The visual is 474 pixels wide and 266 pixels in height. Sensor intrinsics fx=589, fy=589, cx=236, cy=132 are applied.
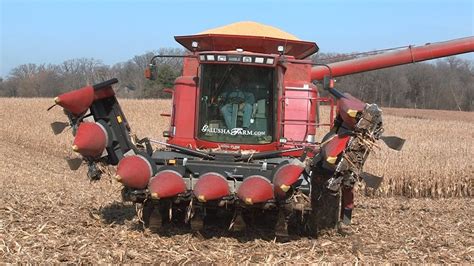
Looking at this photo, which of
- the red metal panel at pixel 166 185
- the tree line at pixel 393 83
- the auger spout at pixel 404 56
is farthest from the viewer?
the tree line at pixel 393 83

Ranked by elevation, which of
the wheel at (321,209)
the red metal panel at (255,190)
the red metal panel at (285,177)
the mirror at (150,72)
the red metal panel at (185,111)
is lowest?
the wheel at (321,209)

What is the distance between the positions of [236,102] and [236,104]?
0.08 ft

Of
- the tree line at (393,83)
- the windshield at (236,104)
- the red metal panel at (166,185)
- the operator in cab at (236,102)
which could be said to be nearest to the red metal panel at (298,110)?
the windshield at (236,104)

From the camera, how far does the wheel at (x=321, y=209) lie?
6.12 meters

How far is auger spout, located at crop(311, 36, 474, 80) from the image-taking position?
883 centimetres

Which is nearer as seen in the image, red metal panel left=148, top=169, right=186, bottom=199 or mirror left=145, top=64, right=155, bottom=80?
red metal panel left=148, top=169, right=186, bottom=199

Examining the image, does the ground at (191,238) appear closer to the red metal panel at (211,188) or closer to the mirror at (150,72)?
the red metal panel at (211,188)

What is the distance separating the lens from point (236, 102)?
21.6 feet

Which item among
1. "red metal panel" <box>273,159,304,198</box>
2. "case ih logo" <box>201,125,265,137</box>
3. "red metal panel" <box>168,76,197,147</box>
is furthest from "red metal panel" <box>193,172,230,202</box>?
"red metal panel" <box>168,76,197,147</box>

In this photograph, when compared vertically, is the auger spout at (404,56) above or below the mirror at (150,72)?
above

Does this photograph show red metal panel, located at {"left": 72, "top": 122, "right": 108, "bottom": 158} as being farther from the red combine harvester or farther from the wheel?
the wheel

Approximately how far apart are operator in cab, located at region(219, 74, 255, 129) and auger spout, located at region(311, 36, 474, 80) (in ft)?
7.46

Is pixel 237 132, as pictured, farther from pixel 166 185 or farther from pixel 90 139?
pixel 90 139

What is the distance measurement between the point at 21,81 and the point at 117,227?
6028cm
